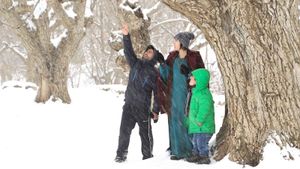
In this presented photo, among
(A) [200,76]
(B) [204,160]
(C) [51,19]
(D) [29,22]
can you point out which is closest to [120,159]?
(B) [204,160]

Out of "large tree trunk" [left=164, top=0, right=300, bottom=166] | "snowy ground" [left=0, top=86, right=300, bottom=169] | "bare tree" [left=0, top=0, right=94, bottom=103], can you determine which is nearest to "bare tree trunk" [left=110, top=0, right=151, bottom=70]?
"snowy ground" [left=0, top=86, right=300, bottom=169]

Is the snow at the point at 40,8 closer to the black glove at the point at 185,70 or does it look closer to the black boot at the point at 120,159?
the black boot at the point at 120,159

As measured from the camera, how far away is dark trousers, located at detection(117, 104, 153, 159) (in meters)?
6.06

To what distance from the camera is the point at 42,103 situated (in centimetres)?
1311

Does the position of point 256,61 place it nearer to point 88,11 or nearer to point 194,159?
point 194,159

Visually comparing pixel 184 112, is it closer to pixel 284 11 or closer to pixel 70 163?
pixel 284 11

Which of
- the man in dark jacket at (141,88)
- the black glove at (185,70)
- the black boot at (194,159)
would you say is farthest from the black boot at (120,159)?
the black glove at (185,70)

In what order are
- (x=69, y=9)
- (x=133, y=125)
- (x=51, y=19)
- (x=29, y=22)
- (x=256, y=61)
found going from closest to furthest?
1. (x=256, y=61)
2. (x=133, y=125)
3. (x=29, y=22)
4. (x=69, y=9)
5. (x=51, y=19)

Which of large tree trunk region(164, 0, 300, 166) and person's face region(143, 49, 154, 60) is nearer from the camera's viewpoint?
large tree trunk region(164, 0, 300, 166)

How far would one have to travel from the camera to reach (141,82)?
598cm

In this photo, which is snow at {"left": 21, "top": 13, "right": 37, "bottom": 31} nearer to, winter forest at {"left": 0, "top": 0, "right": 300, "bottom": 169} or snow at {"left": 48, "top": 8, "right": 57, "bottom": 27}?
snow at {"left": 48, "top": 8, "right": 57, "bottom": 27}

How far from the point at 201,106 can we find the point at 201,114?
0.28 ft

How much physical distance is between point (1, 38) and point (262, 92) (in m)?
29.3

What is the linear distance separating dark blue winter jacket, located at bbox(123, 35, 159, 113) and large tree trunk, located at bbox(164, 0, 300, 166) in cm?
125
